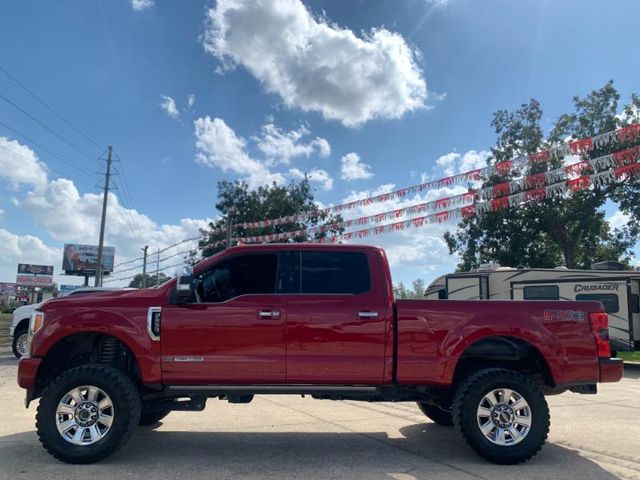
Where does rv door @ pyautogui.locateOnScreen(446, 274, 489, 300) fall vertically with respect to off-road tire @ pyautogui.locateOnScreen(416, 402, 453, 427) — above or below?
above

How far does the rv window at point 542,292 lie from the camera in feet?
49.6

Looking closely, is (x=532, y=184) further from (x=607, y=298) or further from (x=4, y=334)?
(x=4, y=334)

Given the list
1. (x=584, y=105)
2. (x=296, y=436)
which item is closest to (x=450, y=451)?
(x=296, y=436)

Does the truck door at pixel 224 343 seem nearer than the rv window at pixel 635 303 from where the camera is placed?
Yes

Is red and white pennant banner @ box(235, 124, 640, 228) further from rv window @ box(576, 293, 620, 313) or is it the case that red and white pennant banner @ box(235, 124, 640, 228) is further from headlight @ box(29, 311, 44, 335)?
headlight @ box(29, 311, 44, 335)

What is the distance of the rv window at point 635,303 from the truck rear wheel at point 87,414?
12.8 meters

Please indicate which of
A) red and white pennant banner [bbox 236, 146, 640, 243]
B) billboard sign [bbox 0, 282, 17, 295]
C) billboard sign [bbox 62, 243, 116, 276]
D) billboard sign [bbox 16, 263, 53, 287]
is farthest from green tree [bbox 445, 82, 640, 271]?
billboard sign [bbox 0, 282, 17, 295]

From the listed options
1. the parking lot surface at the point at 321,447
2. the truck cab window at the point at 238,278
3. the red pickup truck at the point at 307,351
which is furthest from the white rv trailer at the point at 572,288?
the truck cab window at the point at 238,278

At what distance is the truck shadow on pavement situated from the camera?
15.9ft

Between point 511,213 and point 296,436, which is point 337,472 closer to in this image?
point 296,436

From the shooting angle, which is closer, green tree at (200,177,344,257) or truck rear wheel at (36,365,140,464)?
truck rear wheel at (36,365,140,464)

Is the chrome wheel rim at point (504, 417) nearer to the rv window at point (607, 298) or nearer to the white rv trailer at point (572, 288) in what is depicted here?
the white rv trailer at point (572, 288)

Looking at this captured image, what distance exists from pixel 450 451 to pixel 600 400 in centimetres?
495

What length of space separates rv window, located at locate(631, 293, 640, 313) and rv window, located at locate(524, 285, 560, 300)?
182 centimetres
